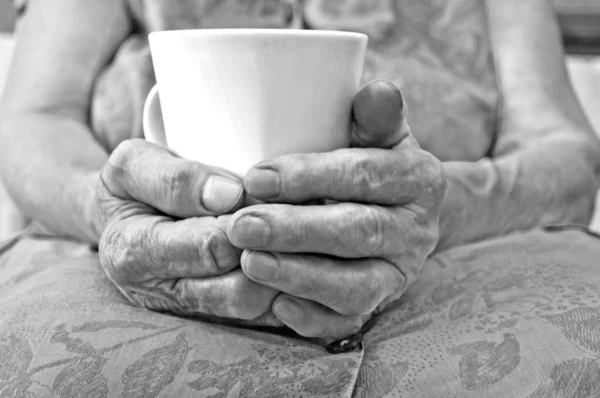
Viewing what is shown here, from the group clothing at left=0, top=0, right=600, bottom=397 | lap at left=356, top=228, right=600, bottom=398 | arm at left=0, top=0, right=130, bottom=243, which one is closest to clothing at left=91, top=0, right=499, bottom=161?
arm at left=0, top=0, right=130, bottom=243

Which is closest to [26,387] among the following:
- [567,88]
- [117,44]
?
[117,44]

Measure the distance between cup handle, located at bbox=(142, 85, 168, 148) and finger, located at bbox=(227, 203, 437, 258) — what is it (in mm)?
153

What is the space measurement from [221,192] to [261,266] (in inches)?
2.7

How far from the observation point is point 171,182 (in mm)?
493

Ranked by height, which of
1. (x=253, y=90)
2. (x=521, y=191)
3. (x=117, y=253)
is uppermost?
(x=253, y=90)

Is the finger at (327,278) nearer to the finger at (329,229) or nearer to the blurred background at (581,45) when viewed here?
the finger at (329,229)

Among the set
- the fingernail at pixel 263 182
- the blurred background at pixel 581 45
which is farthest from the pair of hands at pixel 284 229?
the blurred background at pixel 581 45

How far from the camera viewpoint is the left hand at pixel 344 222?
0.47m

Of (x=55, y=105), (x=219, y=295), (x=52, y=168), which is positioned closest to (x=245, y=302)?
(x=219, y=295)

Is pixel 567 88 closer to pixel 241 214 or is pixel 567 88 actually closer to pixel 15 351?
pixel 241 214

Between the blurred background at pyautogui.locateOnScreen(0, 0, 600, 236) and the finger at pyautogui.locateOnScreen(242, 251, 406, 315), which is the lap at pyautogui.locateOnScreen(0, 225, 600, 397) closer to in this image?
the finger at pyautogui.locateOnScreen(242, 251, 406, 315)

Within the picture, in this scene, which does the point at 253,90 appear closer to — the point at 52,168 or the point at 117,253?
the point at 117,253

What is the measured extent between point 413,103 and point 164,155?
53cm

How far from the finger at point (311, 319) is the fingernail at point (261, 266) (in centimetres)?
4
